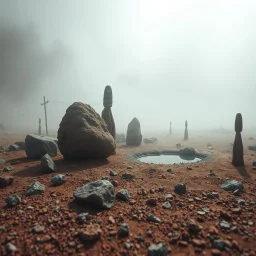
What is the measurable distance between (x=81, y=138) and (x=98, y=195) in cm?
557

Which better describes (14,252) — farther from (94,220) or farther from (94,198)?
(94,198)

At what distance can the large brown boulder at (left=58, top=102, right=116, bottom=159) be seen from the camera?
32.8 feet

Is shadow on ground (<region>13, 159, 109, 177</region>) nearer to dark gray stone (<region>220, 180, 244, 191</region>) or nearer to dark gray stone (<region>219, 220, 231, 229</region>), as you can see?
dark gray stone (<region>220, 180, 244, 191</region>)

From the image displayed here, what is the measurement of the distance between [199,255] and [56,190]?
4.75 meters

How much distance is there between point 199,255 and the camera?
3.43 meters

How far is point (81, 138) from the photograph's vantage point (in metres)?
9.94

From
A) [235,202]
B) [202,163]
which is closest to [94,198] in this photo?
[235,202]

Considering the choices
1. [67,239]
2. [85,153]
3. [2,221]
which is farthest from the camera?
[85,153]

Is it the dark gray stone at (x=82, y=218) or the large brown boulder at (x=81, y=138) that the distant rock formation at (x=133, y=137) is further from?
the dark gray stone at (x=82, y=218)

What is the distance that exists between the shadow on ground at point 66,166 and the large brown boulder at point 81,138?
1.12ft

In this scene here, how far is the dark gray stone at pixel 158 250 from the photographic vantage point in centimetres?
334

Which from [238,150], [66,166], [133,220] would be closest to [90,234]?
[133,220]

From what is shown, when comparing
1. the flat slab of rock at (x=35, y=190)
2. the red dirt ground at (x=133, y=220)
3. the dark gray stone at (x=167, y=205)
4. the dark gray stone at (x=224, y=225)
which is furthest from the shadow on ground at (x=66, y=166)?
the dark gray stone at (x=224, y=225)

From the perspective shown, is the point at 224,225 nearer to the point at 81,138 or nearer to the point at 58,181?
the point at 58,181
